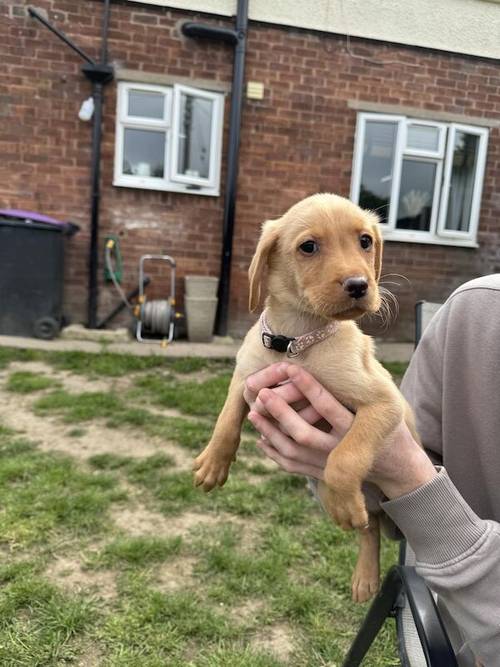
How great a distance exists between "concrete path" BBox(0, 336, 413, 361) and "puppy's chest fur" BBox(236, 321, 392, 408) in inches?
205

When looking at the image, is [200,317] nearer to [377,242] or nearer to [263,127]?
[263,127]

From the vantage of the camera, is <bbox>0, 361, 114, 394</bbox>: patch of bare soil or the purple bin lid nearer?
<bbox>0, 361, 114, 394</bbox>: patch of bare soil

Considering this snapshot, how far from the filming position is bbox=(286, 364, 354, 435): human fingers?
149cm

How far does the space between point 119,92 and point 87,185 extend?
1246 mm

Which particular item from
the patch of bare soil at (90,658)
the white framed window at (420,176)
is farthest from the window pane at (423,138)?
the patch of bare soil at (90,658)

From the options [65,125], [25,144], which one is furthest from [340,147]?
[25,144]

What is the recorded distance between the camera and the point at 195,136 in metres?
7.91

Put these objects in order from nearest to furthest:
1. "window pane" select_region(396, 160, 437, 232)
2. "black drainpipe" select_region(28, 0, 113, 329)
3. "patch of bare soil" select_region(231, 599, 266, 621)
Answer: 1. "patch of bare soil" select_region(231, 599, 266, 621)
2. "black drainpipe" select_region(28, 0, 113, 329)
3. "window pane" select_region(396, 160, 437, 232)

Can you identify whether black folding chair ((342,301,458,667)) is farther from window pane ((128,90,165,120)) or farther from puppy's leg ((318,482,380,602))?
window pane ((128,90,165,120))

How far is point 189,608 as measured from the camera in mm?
2449

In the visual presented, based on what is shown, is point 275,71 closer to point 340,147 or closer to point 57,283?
point 340,147

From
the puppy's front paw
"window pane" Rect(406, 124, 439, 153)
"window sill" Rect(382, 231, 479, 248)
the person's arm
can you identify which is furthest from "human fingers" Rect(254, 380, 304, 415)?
"window pane" Rect(406, 124, 439, 153)

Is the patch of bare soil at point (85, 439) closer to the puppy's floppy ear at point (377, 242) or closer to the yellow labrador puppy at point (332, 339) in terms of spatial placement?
the yellow labrador puppy at point (332, 339)

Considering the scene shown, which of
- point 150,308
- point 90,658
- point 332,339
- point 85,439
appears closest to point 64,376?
point 85,439
